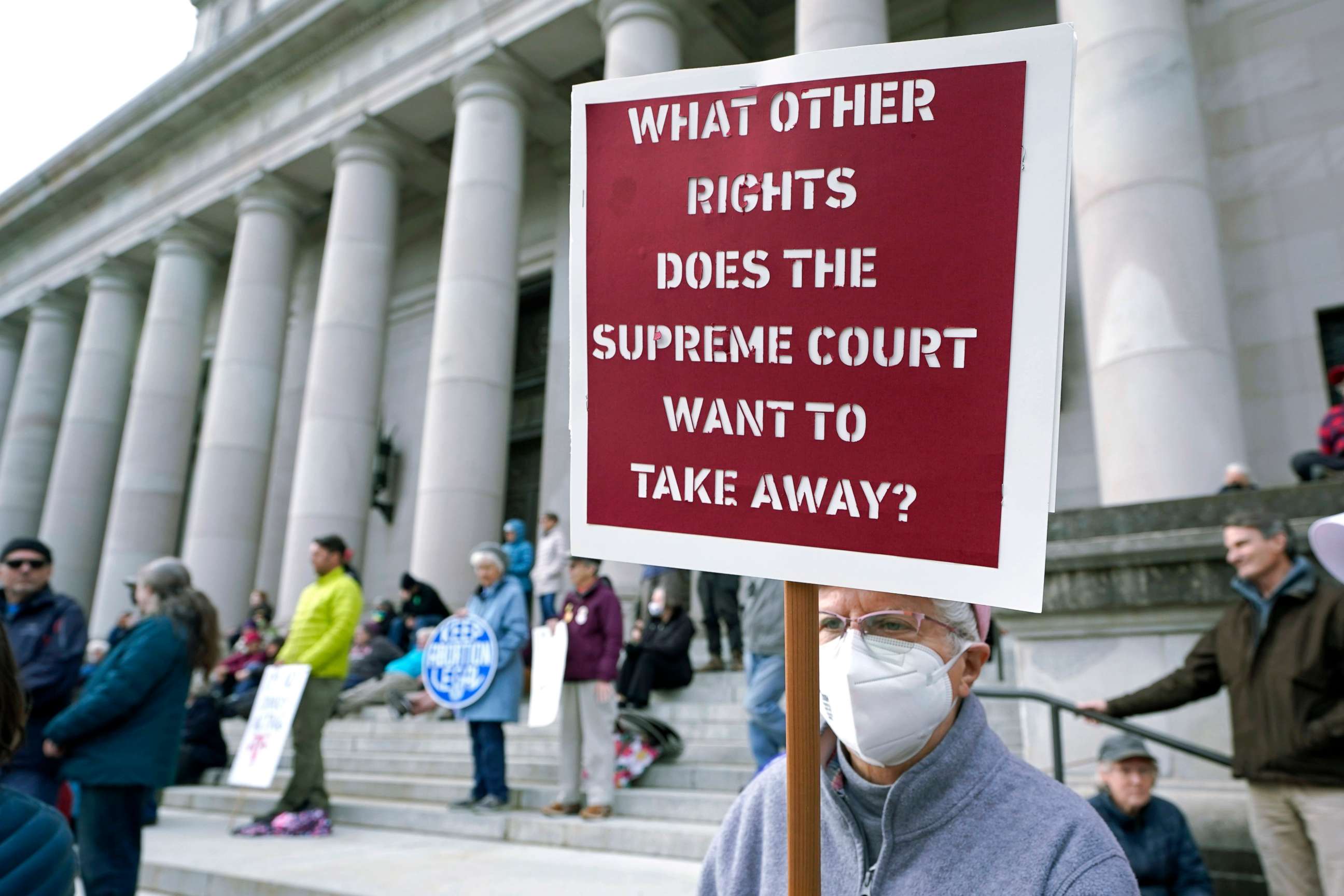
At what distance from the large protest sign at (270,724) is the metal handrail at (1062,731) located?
15.7 feet

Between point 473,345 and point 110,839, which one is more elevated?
point 473,345

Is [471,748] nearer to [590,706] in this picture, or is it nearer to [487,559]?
[487,559]

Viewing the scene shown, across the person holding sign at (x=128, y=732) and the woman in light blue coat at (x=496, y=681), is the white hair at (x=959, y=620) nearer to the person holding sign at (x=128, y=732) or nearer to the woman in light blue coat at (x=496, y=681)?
the person holding sign at (x=128, y=732)

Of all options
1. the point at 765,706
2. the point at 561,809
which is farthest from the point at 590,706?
the point at 765,706

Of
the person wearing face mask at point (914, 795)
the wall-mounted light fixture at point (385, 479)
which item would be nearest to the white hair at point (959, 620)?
the person wearing face mask at point (914, 795)

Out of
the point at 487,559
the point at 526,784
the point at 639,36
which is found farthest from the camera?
the point at 639,36

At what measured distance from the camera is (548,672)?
675 cm

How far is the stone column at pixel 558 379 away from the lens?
17.2 metres

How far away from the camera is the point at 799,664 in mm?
1619

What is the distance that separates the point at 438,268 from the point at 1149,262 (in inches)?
632

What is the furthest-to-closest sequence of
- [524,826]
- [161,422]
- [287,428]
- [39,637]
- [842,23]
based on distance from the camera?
[287,428], [161,422], [842,23], [524,826], [39,637]

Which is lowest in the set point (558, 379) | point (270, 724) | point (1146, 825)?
point (1146, 825)

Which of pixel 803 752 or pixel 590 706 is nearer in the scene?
pixel 803 752

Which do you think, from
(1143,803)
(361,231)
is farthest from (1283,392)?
(361,231)
